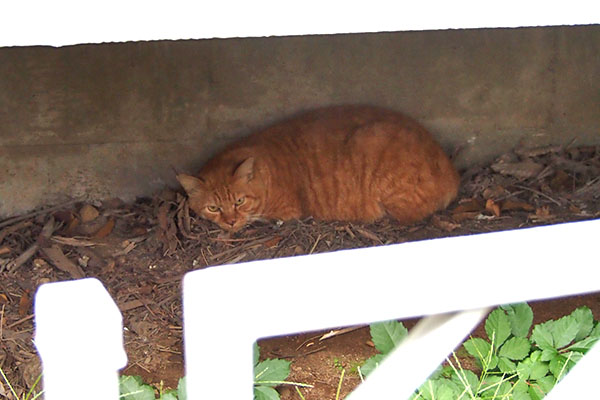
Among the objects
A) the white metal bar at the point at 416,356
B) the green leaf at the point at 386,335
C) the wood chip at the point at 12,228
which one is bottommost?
the green leaf at the point at 386,335

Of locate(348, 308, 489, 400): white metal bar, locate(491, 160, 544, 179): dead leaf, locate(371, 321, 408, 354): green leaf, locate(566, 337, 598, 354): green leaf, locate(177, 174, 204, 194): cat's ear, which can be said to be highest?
locate(348, 308, 489, 400): white metal bar

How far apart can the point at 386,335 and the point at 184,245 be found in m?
A: 1.92

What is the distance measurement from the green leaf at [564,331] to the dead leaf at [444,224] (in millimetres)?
1554

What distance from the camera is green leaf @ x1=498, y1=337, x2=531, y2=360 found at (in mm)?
3383

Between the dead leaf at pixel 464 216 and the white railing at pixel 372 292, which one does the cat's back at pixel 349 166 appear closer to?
the dead leaf at pixel 464 216

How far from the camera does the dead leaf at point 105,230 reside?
5.03m

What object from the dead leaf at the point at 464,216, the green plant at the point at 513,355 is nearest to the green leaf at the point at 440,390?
the green plant at the point at 513,355

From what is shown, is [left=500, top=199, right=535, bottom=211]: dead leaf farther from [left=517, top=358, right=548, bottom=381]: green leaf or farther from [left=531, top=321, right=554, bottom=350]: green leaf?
[left=517, top=358, right=548, bottom=381]: green leaf

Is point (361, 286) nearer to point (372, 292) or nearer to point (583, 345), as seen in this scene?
point (372, 292)

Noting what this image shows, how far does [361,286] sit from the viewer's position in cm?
97

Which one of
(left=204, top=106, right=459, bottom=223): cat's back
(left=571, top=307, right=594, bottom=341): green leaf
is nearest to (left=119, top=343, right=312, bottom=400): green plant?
(left=571, top=307, right=594, bottom=341): green leaf

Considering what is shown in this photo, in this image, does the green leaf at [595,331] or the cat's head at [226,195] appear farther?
the cat's head at [226,195]

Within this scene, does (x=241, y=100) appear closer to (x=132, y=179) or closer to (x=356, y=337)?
(x=132, y=179)

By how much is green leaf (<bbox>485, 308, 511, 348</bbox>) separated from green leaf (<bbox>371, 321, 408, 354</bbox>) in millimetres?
428
